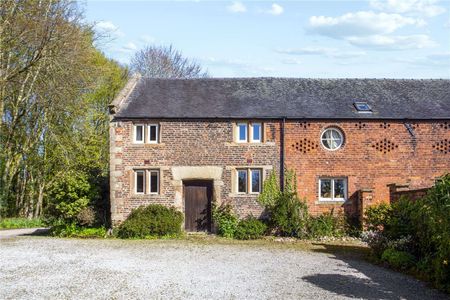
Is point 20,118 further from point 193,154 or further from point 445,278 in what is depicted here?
point 445,278

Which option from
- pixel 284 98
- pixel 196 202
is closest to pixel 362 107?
pixel 284 98

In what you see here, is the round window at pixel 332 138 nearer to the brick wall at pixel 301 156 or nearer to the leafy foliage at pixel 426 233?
the brick wall at pixel 301 156

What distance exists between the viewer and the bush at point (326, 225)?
66.0 feet

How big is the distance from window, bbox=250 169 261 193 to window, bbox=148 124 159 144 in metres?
4.30

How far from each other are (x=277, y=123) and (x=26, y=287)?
42.4 ft

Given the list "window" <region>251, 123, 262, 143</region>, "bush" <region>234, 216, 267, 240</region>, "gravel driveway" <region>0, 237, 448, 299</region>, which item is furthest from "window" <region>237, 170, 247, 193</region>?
"gravel driveway" <region>0, 237, 448, 299</region>

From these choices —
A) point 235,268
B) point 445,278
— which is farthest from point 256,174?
point 445,278

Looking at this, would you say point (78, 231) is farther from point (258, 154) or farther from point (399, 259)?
point (399, 259)

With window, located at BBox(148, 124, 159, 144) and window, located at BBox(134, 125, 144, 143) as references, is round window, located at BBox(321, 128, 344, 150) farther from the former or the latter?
window, located at BBox(134, 125, 144, 143)

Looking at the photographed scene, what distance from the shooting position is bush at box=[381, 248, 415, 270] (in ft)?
42.3

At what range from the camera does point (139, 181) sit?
21.3 m

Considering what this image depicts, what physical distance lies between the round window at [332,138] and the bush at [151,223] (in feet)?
22.4

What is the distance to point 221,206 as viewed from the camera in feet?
68.8

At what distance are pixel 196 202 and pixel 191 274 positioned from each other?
910cm
